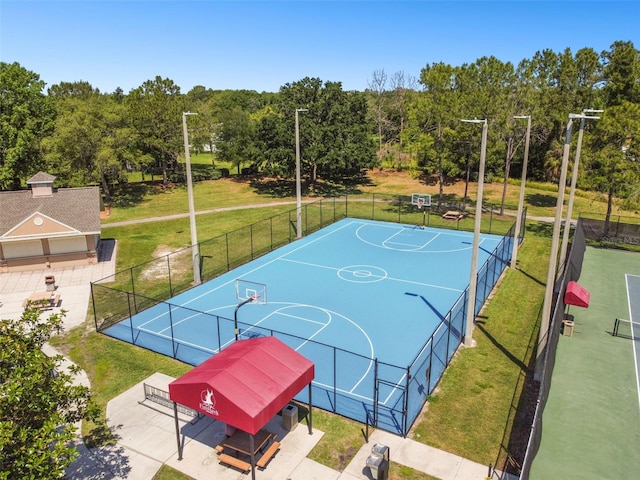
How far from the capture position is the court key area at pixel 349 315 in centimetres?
1662

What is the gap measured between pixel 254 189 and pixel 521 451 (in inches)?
1890

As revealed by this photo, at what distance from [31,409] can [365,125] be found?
50857mm

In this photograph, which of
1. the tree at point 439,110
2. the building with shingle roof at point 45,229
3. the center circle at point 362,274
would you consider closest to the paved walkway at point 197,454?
the center circle at point 362,274

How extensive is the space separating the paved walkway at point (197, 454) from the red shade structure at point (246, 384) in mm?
976

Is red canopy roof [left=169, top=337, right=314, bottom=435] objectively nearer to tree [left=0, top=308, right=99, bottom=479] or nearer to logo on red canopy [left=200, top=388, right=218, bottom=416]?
logo on red canopy [left=200, top=388, right=218, bottom=416]

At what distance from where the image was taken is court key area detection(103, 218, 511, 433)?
1662 cm

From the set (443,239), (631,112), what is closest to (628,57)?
(631,112)

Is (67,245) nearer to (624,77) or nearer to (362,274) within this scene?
(362,274)

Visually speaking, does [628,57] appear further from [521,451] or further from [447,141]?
[521,451]

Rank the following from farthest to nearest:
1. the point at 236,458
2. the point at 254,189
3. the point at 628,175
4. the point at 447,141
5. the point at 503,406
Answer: the point at 254,189, the point at 447,141, the point at 628,175, the point at 503,406, the point at 236,458

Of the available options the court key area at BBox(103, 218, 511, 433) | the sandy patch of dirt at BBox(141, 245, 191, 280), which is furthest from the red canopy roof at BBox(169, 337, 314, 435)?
the sandy patch of dirt at BBox(141, 245, 191, 280)

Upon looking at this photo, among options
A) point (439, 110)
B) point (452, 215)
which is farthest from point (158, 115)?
point (452, 215)

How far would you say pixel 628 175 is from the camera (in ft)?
95.4

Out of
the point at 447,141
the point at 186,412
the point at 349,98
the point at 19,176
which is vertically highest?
the point at 349,98
